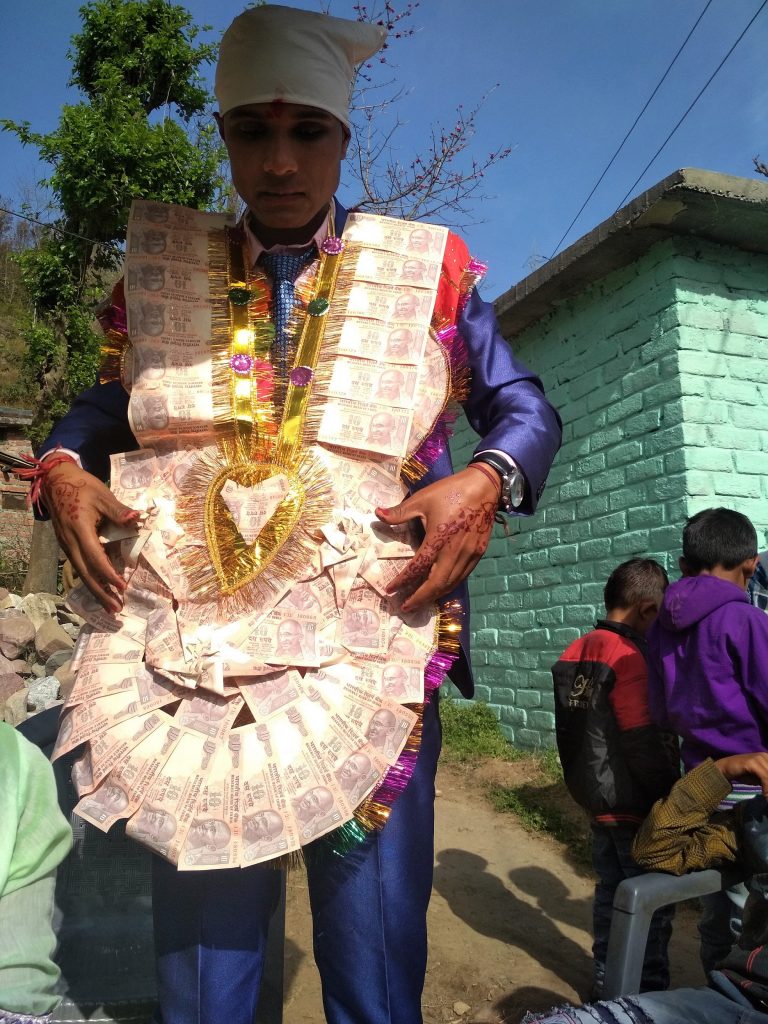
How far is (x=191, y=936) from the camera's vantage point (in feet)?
3.96

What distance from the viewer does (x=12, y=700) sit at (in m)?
4.75

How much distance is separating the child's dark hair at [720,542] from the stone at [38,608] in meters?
5.95

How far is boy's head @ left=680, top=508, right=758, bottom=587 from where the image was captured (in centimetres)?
255

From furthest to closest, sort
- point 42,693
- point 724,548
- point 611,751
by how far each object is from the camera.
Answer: point 42,693
point 611,751
point 724,548

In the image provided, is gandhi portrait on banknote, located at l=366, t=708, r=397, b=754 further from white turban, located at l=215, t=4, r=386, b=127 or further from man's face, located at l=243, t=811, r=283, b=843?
white turban, located at l=215, t=4, r=386, b=127

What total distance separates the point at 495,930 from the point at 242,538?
9.12 ft

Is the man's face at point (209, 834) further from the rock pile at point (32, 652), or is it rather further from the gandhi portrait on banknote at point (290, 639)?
the rock pile at point (32, 652)

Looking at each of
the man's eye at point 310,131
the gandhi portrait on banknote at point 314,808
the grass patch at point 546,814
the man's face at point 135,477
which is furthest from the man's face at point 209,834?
the grass patch at point 546,814

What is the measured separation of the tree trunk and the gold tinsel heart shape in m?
10.3

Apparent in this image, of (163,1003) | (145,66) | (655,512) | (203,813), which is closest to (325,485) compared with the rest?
(203,813)

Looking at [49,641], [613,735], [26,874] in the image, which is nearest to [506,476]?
[26,874]

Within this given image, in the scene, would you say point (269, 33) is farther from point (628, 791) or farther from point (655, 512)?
point (655, 512)

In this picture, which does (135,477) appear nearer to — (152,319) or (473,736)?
(152,319)

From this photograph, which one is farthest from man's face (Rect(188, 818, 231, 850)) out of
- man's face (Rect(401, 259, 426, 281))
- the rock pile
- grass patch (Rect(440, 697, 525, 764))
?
grass patch (Rect(440, 697, 525, 764))
